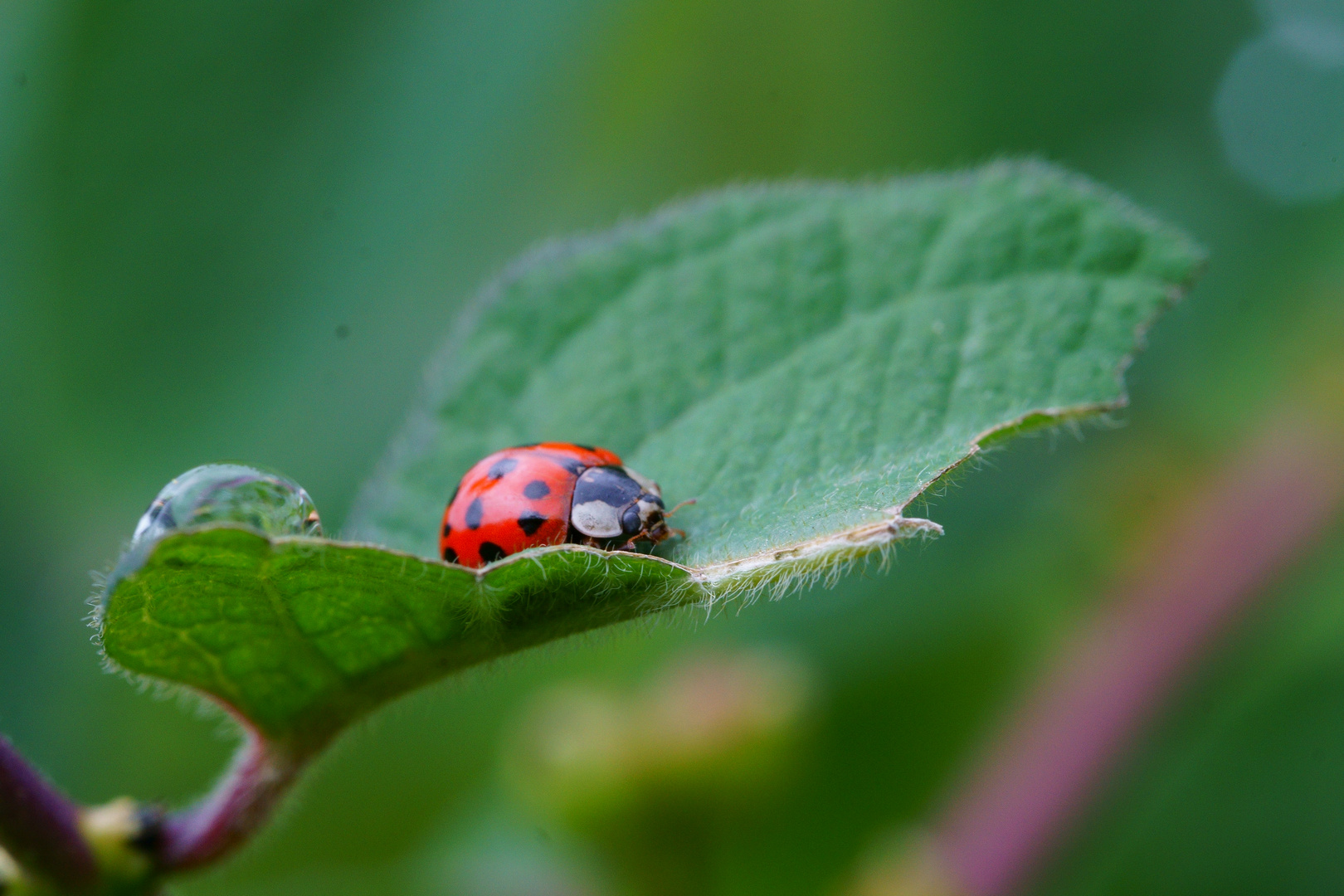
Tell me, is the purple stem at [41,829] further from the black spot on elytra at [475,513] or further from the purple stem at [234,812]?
the black spot on elytra at [475,513]

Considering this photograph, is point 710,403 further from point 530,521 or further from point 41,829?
point 41,829

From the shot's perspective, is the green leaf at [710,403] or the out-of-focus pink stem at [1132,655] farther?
the out-of-focus pink stem at [1132,655]

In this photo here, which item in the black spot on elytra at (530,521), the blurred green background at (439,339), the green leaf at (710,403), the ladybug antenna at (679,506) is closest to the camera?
the green leaf at (710,403)

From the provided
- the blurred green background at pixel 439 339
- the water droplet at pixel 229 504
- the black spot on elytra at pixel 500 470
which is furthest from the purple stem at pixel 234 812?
the blurred green background at pixel 439 339

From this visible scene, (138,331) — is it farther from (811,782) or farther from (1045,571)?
(1045,571)

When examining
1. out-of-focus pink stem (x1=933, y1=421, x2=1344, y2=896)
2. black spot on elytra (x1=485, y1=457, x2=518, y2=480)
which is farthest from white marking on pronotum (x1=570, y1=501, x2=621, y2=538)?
out-of-focus pink stem (x1=933, y1=421, x2=1344, y2=896)

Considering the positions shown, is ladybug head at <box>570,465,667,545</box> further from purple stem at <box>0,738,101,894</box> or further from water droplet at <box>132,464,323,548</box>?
purple stem at <box>0,738,101,894</box>

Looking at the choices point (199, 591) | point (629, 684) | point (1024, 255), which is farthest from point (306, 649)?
point (629, 684)
